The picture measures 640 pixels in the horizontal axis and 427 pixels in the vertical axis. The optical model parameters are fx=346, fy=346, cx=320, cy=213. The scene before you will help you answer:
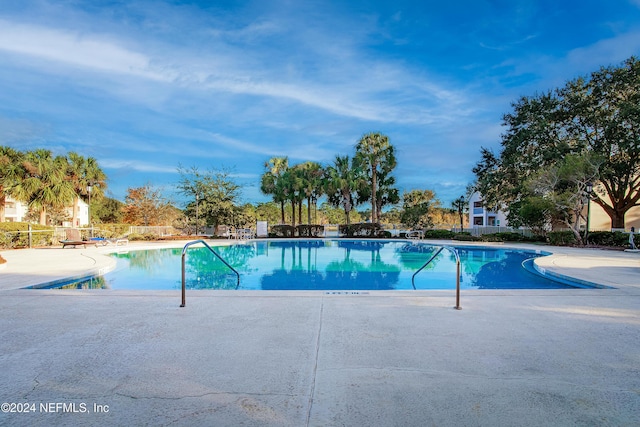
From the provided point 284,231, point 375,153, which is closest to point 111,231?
point 284,231

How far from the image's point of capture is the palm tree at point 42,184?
2228 centimetres

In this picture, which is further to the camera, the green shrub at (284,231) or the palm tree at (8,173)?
the green shrub at (284,231)

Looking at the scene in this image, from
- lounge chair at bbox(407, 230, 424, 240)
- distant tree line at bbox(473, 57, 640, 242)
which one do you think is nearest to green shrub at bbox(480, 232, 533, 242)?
distant tree line at bbox(473, 57, 640, 242)

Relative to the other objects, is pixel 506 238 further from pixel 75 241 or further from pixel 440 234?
pixel 75 241

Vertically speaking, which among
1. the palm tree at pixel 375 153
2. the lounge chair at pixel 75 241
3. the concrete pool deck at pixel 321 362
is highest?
the palm tree at pixel 375 153

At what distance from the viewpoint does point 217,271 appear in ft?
34.5

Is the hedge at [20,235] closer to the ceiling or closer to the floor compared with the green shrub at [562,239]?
closer to the ceiling

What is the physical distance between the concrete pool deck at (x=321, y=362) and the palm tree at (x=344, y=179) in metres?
22.0

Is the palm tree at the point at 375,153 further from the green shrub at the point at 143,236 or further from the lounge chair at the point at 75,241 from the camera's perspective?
the lounge chair at the point at 75,241

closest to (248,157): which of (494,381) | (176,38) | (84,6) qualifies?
(176,38)

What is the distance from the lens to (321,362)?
2.78 m

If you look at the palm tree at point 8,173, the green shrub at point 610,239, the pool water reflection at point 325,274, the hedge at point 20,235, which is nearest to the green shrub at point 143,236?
the hedge at point 20,235

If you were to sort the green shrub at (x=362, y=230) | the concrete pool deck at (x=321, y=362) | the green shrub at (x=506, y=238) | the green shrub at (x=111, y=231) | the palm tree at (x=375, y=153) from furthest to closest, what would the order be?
the palm tree at (x=375, y=153) → the green shrub at (x=362, y=230) → the green shrub at (x=111, y=231) → the green shrub at (x=506, y=238) → the concrete pool deck at (x=321, y=362)

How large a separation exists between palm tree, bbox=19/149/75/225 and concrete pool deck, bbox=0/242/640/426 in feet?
73.5
